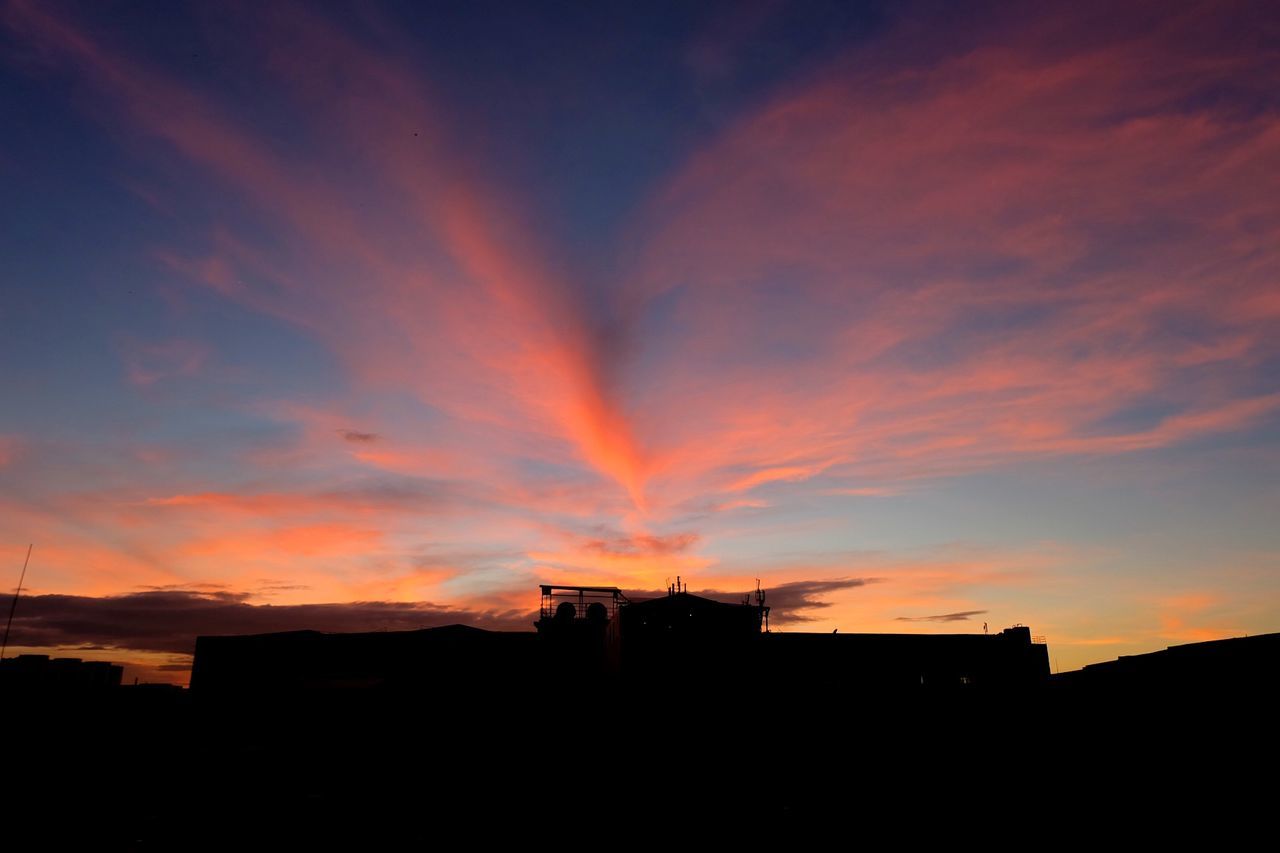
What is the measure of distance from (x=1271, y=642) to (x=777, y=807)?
20.0 metres

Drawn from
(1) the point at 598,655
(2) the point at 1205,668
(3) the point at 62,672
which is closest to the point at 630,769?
(1) the point at 598,655

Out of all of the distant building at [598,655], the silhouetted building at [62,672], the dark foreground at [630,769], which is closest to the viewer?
the dark foreground at [630,769]

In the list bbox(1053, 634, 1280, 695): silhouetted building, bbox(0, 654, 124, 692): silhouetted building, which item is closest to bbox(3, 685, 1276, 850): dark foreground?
bbox(1053, 634, 1280, 695): silhouetted building

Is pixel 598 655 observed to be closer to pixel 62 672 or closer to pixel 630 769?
pixel 630 769

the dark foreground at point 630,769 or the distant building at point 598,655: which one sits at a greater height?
the distant building at point 598,655

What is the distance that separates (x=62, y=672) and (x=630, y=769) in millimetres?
49849

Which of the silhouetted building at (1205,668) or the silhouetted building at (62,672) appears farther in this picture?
the silhouetted building at (62,672)

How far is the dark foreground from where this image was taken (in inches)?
544

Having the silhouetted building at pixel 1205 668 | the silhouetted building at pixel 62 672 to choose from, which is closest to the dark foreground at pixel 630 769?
the silhouetted building at pixel 1205 668

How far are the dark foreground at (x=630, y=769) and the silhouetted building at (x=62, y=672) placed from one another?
9.26 meters

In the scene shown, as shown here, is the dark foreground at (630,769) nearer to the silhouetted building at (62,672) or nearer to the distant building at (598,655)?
the distant building at (598,655)

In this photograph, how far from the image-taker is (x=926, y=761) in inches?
1067

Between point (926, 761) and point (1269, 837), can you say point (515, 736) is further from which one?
point (1269, 837)

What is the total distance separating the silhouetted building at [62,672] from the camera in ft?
165
